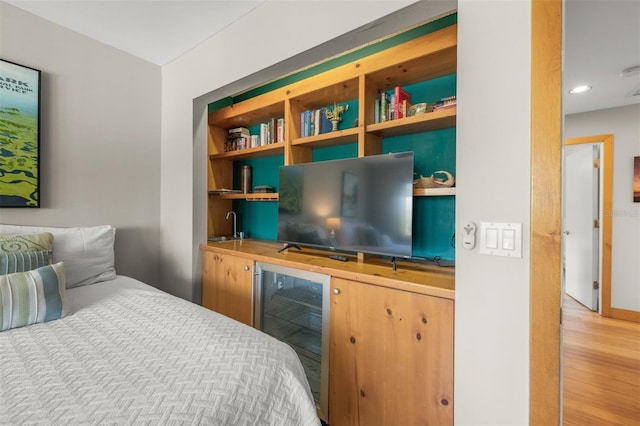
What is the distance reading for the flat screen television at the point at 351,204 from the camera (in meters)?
1.41

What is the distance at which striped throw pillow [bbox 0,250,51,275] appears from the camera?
1.31 metres

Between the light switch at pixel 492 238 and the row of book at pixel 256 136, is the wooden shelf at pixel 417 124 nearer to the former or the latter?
the light switch at pixel 492 238

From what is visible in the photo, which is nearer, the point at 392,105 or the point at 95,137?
the point at 392,105

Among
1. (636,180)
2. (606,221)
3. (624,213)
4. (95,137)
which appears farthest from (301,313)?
(636,180)

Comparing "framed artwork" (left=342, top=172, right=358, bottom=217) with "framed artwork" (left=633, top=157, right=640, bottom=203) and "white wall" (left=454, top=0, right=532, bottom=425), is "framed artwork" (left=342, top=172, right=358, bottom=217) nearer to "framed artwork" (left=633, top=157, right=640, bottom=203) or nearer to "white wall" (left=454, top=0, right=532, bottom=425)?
"white wall" (left=454, top=0, right=532, bottom=425)

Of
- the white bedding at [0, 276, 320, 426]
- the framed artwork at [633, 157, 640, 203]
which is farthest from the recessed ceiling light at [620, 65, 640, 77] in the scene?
the white bedding at [0, 276, 320, 426]

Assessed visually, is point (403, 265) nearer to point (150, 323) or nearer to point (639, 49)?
point (150, 323)

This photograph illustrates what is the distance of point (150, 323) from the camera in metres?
1.16

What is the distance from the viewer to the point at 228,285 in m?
2.04

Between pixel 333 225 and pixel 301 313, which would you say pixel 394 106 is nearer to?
pixel 333 225

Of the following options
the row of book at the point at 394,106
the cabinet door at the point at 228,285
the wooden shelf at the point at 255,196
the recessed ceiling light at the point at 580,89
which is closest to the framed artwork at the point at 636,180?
the recessed ceiling light at the point at 580,89

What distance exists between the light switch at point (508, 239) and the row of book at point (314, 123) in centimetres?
138

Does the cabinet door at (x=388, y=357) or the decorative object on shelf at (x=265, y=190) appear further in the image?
the decorative object on shelf at (x=265, y=190)

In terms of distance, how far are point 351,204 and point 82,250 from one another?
1762 mm
